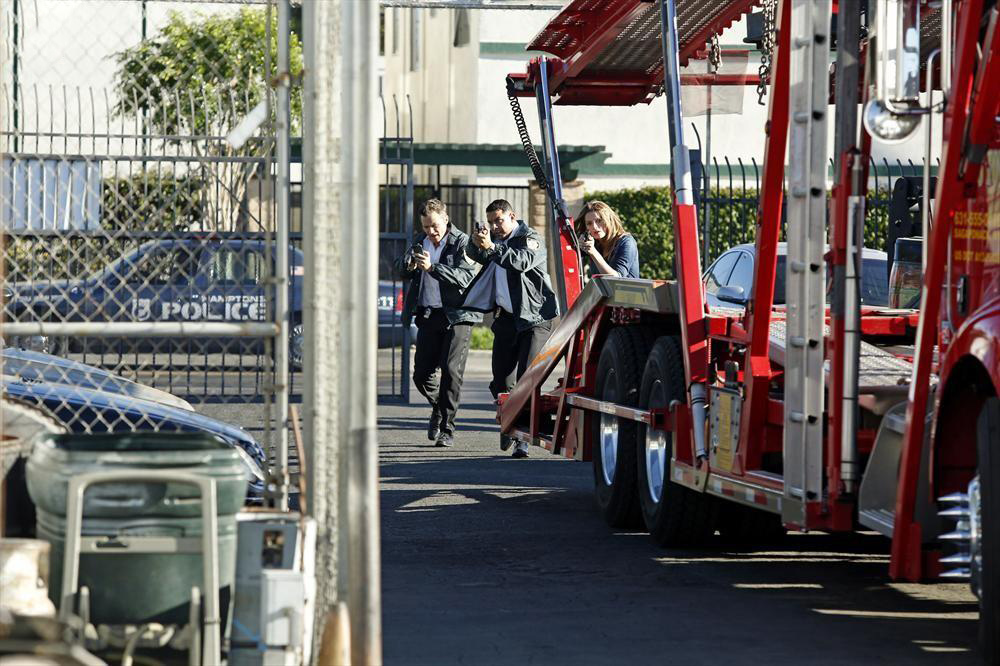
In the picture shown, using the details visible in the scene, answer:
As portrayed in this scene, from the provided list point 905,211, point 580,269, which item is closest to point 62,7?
point 580,269

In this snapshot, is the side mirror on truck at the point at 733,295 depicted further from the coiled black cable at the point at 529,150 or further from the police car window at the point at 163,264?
the police car window at the point at 163,264

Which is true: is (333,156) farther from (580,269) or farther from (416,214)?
(416,214)

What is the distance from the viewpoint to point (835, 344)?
648 cm

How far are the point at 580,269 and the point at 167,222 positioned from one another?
663cm

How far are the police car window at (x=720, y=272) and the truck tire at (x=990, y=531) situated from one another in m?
6.65

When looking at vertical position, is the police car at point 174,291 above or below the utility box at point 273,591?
above

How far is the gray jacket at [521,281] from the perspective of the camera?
40.7 feet

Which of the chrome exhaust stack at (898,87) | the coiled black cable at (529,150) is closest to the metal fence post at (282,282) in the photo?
the chrome exhaust stack at (898,87)

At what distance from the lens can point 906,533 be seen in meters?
6.07

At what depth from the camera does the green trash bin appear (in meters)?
4.86

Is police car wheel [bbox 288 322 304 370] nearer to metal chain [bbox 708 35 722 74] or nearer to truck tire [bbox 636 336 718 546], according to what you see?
metal chain [bbox 708 35 722 74]

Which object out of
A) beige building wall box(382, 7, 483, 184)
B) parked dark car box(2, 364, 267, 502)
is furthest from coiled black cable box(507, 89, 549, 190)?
beige building wall box(382, 7, 483, 184)

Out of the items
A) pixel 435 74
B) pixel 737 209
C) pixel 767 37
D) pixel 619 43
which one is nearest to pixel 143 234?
pixel 619 43

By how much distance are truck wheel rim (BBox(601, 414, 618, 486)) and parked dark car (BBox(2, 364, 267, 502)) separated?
2061 millimetres
